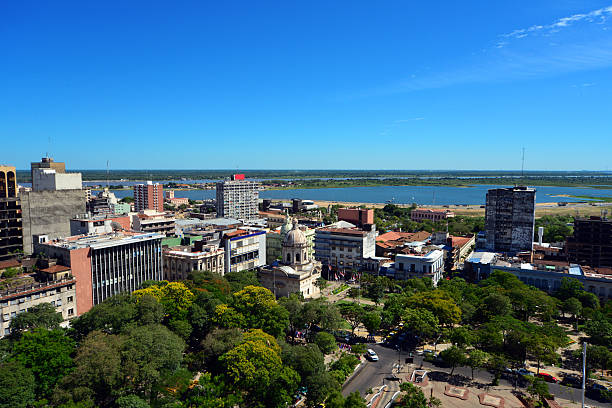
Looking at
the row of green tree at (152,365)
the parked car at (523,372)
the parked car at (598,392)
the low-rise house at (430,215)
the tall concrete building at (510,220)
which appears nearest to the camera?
the row of green tree at (152,365)

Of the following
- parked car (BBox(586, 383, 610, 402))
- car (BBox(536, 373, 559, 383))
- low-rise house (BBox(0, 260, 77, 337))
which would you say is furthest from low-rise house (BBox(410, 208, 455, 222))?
low-rise house (BBox(0, 260, 77, 337))

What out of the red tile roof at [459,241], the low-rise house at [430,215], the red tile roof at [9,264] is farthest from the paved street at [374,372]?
the low-rise house at [430,215]

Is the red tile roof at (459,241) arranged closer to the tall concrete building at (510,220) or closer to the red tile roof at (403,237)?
the tall concrete building at (510,220)

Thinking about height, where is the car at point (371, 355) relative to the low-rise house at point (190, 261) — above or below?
below

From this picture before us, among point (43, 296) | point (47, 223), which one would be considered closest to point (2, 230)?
point (47, 223)

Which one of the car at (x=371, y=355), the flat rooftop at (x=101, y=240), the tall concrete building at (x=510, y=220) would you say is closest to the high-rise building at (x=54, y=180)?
the flat rooftop at (x=101, y=240)

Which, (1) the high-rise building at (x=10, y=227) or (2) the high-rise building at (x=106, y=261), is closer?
(2) the high-rise building at (x=106, y=261)

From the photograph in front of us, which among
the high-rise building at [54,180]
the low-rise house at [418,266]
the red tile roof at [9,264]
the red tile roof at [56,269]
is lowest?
the low-rise house at [418,266]

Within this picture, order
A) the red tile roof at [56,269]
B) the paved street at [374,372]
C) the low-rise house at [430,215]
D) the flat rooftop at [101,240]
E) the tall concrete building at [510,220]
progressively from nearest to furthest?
the paved street at [374,372] < the red tile roof at [56,269] < the flat rooftop at [101,240] < the tall concrete building at [510,220] < the low-rise house at [430,215]
